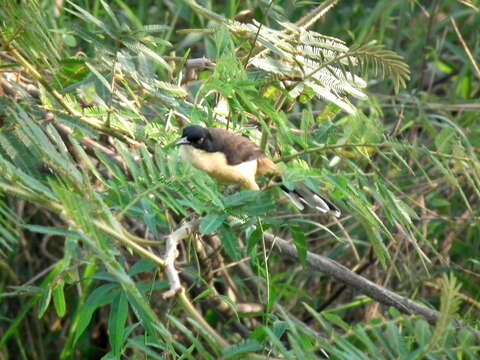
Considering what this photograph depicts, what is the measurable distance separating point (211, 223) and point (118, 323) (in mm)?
409

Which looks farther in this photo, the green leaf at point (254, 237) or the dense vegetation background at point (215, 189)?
the green leaf at point (254, 237)

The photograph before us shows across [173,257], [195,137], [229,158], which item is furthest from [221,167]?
[173,257]

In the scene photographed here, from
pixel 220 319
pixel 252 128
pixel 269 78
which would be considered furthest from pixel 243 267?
pixel 269 78

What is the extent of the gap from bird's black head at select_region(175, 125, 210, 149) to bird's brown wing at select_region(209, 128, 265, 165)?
3 cm

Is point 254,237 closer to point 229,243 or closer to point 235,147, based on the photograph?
point 229,243

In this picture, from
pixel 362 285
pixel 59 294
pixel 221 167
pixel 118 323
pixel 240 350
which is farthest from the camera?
pixel 362 285

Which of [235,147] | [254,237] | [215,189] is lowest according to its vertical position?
[254,237]

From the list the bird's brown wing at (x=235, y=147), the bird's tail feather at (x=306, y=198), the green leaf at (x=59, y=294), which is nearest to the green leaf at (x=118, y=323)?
the green leaf at (x=59, y=294)

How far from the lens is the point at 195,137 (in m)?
3.26

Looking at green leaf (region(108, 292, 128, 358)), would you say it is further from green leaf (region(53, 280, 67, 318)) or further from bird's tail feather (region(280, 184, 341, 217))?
bird's tail feather (region(280, 184, 341, 217))

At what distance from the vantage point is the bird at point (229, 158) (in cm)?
323

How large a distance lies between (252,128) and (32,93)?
32.6 inches

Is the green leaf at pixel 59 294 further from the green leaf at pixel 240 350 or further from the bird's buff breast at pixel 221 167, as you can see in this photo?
the green leaf at pixel 240 350

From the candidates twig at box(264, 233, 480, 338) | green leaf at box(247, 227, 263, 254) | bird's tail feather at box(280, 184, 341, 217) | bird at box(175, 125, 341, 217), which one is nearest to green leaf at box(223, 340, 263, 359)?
green leaf at box(247, 227, 263, 254)
